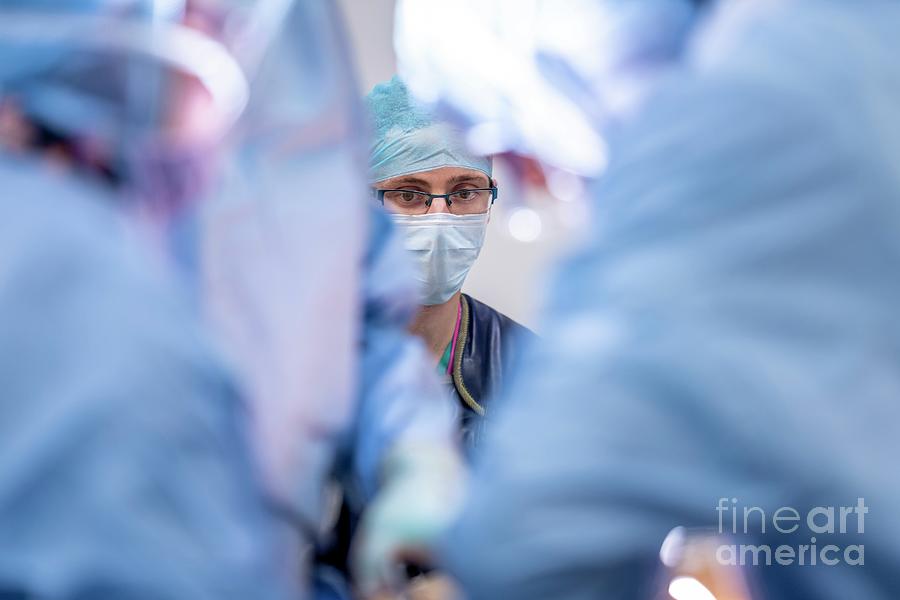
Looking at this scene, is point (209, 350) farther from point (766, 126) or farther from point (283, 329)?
point (766, 126)

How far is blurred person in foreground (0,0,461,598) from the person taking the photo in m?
0.56

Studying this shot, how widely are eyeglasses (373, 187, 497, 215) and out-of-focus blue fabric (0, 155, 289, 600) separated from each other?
1363mm

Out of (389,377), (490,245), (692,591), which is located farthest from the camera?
(490,245)

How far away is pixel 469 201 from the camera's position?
2025 mm

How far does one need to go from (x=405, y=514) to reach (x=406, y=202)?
125cm

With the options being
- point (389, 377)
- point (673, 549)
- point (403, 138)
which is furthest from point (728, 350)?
point (403, 138)

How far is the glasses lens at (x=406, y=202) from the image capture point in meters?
1.99

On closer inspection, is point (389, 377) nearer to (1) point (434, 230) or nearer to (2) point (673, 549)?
(2) point (673, 549)

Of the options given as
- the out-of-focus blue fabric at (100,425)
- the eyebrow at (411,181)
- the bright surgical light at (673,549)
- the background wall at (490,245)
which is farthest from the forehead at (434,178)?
the out-of-focus blue fabric at (100,425)

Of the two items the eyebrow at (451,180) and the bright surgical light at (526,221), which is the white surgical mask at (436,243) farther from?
the bright surgical light at (526,221)

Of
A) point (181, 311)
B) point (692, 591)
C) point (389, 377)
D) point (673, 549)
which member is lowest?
point (692, 591)

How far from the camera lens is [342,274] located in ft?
2.67

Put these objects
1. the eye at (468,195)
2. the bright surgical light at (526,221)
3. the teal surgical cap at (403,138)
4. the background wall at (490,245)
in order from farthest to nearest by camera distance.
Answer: the background wall at (490,245), the eye at (468,195), the teal surgical cap at (403,138), the bright surgical light at (526,221)

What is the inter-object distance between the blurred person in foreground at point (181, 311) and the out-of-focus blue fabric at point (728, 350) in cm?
17
